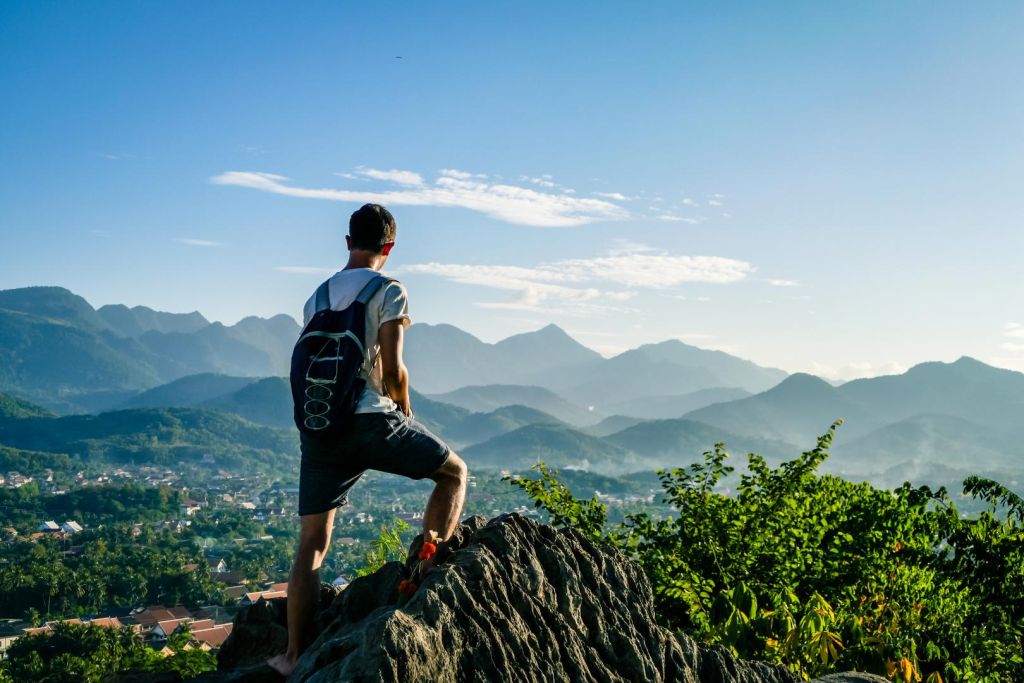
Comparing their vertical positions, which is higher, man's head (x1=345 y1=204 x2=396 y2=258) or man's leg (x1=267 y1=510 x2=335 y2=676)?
man's head (x1=345 y1=204 x2=396 y2=258)

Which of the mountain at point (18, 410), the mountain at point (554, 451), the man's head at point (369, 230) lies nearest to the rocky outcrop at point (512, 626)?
the man's head at point (369, 230)

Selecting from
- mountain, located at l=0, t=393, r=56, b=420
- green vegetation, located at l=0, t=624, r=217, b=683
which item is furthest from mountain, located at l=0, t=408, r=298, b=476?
green vegetation, located at l=0, t=624, r=217, b=683

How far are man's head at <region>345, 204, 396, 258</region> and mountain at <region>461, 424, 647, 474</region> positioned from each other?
128 m

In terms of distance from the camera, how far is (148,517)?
57.2m

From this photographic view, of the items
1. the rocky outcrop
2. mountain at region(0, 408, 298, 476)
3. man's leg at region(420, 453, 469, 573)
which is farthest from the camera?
mountain at region(0, 408, 298, 476)

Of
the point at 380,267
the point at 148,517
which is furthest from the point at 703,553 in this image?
the point at 148,517

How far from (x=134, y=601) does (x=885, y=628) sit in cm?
3324

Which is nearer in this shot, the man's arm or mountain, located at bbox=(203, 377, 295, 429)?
the man's arm

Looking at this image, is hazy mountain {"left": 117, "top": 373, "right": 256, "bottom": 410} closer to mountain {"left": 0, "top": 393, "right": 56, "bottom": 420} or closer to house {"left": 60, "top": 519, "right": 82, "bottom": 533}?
mountain {"left": 0, "top": 393, "right": 56, "bottom": 420}

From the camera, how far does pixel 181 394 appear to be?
185 m

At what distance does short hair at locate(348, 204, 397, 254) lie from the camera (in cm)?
313

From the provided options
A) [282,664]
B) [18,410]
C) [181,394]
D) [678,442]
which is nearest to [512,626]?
[282,664]

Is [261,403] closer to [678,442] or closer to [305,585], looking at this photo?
[678,442]

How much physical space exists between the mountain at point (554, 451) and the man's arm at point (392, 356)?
421ft
